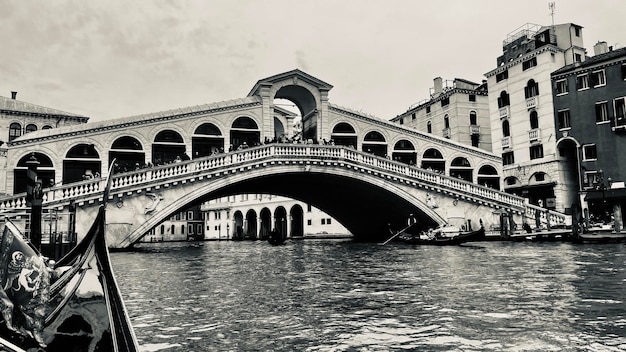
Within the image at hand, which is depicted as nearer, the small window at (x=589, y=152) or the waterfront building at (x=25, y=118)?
the small window at (x=589, y=152)

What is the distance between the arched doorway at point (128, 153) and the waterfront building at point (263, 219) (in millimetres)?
16908

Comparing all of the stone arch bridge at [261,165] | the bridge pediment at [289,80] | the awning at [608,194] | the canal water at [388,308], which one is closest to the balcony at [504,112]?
the stone arch bridge at [261,165]

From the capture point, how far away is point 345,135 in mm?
29469

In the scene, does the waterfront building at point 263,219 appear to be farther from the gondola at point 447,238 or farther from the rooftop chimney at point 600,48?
the rooftop chimney at point 600,48

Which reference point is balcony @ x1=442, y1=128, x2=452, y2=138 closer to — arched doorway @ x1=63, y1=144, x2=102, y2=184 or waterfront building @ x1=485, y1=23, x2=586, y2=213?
waterfront building @ x1=485, y1=23, x2=586, y2=213

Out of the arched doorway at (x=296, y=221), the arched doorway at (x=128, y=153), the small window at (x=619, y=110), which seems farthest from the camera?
the arched doorway at (x=296, y=221)

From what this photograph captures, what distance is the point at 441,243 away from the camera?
795 inches

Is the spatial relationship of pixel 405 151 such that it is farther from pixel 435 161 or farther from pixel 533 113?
pixel 533 113

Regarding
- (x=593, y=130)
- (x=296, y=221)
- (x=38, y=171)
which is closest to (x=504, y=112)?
(x=593, y=130)

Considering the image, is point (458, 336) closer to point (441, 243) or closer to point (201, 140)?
point (441, 243)

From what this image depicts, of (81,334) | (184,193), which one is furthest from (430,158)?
(81,334)

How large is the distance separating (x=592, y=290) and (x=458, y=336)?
378 centimetres

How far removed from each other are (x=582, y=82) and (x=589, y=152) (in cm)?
399

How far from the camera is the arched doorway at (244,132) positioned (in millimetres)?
27234
